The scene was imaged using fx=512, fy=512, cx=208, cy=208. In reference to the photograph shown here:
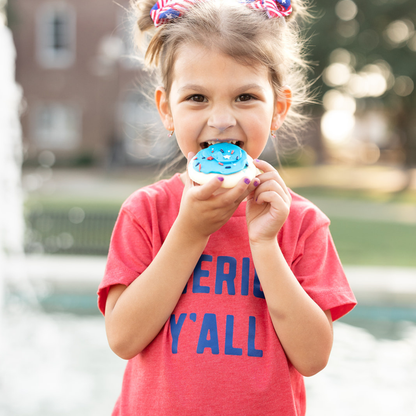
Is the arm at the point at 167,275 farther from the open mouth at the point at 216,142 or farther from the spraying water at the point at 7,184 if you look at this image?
the spraying water at the point at 7,184

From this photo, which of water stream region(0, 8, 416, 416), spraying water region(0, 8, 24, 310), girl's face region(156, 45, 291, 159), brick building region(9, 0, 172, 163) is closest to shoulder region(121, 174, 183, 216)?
girl's face region(156, 45, 291, 159)

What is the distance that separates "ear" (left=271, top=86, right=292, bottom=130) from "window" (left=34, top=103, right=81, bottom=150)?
25.5 metres

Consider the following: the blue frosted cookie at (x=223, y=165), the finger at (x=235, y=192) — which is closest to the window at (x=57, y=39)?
the blue frosted cookie at (x=223, y=165)

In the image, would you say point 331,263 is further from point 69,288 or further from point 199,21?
point 69,288

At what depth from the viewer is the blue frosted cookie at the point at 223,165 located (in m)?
1.41

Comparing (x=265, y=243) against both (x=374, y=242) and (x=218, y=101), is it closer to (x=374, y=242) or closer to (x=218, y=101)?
(x=218, y=101)

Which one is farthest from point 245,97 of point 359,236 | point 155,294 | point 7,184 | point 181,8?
point 359,236

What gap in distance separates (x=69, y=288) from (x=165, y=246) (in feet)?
13.9

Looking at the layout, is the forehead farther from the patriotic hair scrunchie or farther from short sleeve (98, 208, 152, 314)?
short sleeve (98, 208, 152, 314)

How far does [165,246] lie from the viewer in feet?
4.76

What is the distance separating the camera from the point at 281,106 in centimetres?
170

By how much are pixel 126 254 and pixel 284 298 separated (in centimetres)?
48

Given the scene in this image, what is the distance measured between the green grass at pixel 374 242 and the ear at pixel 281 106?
5368 millimetres

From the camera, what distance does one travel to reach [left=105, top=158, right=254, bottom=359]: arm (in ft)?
4.63
